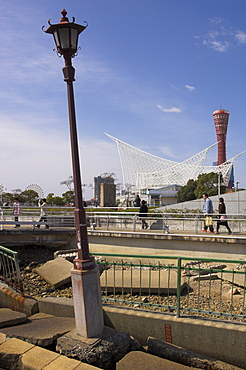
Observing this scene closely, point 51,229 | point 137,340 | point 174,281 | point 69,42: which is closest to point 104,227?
point 51,229

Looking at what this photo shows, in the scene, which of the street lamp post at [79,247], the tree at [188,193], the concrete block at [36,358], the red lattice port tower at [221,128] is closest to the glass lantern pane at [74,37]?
the street lamp post at [79,247]

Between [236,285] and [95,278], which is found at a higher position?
[95,278]

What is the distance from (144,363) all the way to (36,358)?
1.45m

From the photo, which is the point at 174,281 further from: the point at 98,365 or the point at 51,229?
the point at 51,229

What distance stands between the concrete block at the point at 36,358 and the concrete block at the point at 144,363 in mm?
923

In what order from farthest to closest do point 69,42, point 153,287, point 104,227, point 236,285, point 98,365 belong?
point 104,227 < point 236,285 < point 153,287 < point 69,42 < point 98,365

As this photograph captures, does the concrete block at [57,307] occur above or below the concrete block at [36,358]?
above

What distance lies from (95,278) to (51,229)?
30.7 feet

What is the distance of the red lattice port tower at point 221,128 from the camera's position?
12226 cm

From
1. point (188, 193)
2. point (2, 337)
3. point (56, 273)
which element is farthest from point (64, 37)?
point (188, 193)

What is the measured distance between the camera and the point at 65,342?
4.45 metres

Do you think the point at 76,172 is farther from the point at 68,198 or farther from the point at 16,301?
the point at 68,198

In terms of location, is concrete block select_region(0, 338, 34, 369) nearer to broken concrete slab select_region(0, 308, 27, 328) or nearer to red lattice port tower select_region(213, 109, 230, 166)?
broken concrete slab select_region(0, 308, 27, 328)

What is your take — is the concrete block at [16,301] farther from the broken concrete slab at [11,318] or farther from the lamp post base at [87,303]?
the lamp post base at [87,303]
